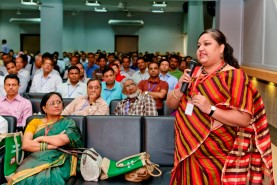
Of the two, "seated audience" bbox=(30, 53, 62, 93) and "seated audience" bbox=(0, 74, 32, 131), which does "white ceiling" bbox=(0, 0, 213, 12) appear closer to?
"seated audience" bbox=(30, 53, 62, 93)

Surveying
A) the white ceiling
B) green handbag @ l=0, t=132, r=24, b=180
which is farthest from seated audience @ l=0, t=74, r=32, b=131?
the white ceiling

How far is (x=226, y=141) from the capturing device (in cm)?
215

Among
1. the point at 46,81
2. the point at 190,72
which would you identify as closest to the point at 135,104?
the point at 190,72

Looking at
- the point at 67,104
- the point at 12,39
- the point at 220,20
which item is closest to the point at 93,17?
the point at 12,39

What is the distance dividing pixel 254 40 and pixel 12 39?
773 inches

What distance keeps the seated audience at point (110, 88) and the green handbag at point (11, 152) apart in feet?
7.65

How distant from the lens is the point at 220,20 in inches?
341

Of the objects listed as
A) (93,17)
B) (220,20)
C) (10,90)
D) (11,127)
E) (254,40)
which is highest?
(93,17)

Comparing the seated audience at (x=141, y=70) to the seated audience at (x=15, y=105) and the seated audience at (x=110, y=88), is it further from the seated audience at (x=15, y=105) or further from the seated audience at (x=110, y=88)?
the seated audience at (x=15, y=105)

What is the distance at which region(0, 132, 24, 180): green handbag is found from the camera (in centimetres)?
336

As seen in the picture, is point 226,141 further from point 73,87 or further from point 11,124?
point 73,87

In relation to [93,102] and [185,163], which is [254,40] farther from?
[185,163]

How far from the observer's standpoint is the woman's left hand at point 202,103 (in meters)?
2.05

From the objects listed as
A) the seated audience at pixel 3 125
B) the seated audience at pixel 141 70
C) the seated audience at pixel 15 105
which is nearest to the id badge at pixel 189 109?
the seated audience at pixel 3 125
